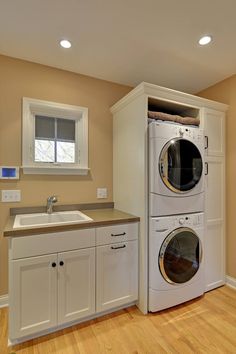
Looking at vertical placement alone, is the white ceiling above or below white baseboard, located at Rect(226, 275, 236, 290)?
above

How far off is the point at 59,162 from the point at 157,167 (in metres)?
1.11

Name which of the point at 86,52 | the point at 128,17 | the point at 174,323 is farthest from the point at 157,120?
the point at 174,323

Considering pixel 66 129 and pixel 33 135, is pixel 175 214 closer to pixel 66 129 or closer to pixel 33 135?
pixel 66 129

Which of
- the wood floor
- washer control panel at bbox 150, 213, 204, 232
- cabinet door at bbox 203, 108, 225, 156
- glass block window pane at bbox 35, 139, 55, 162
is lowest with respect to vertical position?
the wood floor

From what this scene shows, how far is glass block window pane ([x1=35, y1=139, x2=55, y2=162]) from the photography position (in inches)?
84.7

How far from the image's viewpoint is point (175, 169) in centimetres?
188

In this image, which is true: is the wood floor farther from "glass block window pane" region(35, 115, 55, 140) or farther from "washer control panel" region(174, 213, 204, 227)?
"glass block window pane" region(35, 115, 55, 140)

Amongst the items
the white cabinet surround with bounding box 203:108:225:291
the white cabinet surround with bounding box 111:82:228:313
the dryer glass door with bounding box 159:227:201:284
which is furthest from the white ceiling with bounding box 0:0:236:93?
the dryer glass door with bounding box 159:227:201:284

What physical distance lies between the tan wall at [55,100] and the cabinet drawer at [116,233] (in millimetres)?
640

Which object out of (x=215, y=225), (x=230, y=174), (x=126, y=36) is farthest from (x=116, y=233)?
(x=126, y=36)

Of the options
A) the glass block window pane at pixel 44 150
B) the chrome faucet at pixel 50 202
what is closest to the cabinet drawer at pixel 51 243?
the chrome faucet at pixel 50 202

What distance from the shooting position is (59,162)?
2227 millimetres

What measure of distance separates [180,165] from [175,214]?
48 centimetres

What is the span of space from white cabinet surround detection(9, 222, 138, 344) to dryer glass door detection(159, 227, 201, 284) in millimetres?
280
